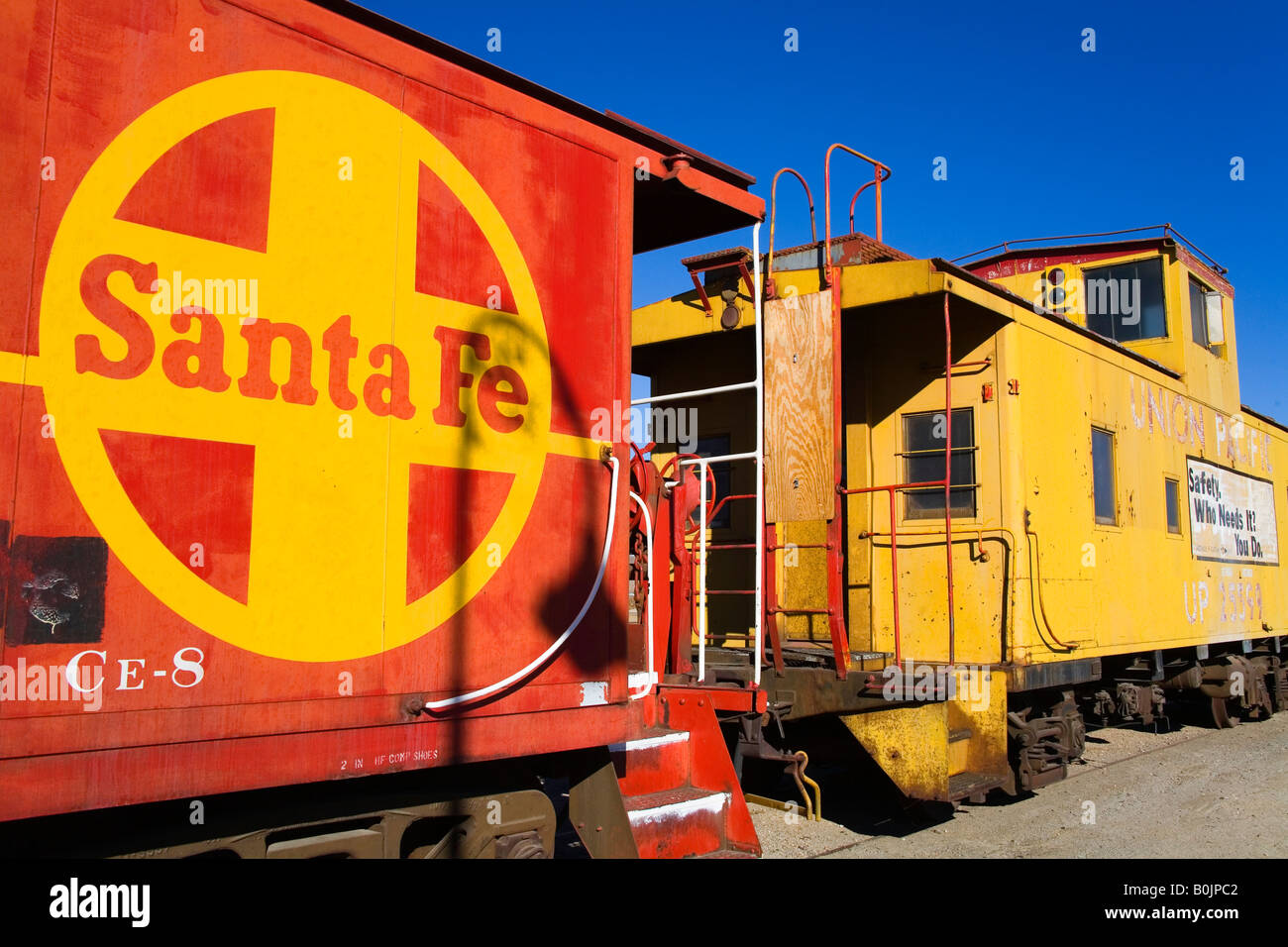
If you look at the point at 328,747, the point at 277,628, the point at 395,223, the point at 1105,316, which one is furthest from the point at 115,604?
the point at 1105,316

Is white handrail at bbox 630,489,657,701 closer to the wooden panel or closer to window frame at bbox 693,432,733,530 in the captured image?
the wooden panel

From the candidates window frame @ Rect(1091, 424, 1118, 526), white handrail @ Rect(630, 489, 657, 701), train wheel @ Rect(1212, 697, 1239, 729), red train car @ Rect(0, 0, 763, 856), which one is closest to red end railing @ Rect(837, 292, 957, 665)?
window frame @ Rect(1091, 424, 1118, 526)

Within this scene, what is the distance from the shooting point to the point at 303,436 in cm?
292

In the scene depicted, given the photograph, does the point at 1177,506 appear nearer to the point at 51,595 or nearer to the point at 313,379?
the point at 313,379

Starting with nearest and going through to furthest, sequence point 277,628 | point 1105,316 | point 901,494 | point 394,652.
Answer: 1. point 277,628
2. point 394,652
3. point 901,494
4. point 1105,316

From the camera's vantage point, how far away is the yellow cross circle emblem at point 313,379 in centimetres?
257

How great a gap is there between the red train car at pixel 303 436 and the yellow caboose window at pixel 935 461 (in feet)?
12.7

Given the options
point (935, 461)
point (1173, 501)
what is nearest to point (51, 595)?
point (935, 461)

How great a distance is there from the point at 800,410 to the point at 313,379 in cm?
358

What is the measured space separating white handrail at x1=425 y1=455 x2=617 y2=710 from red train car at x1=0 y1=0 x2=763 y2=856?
17 mm
